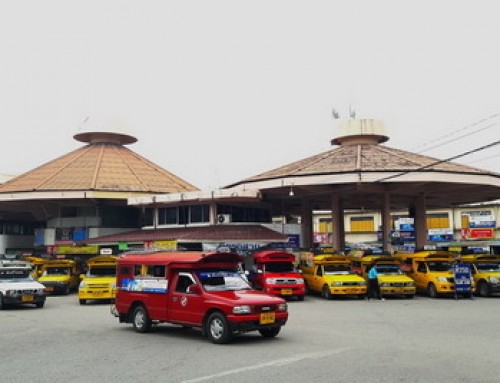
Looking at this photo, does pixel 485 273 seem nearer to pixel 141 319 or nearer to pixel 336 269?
pixel 336 269

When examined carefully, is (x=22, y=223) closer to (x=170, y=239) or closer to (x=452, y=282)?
(x=170, y=239)

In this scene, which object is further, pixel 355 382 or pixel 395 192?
pixel 395 192

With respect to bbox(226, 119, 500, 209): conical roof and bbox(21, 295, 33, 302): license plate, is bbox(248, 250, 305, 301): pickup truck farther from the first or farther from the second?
bbox(226, 119, 500, 209): conical roof

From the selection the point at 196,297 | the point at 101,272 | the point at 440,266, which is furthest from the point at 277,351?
the point at 440,266

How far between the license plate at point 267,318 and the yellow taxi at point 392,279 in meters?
13.0

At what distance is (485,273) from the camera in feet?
83.8

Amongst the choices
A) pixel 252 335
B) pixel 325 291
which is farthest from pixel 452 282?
pixel 252 335

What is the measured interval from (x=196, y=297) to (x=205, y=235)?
23831 millimetres

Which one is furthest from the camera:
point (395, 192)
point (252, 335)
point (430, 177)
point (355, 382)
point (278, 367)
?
point (395, 192)

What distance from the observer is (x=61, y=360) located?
10555 mm

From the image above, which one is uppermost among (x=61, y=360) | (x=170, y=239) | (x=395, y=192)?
(x=395, y=192)

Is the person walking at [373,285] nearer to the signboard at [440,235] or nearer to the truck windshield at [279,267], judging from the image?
the truck windshield at [279,267]

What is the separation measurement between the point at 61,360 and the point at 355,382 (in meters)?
5.68

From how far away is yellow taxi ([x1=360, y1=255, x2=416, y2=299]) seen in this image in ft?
79.6
